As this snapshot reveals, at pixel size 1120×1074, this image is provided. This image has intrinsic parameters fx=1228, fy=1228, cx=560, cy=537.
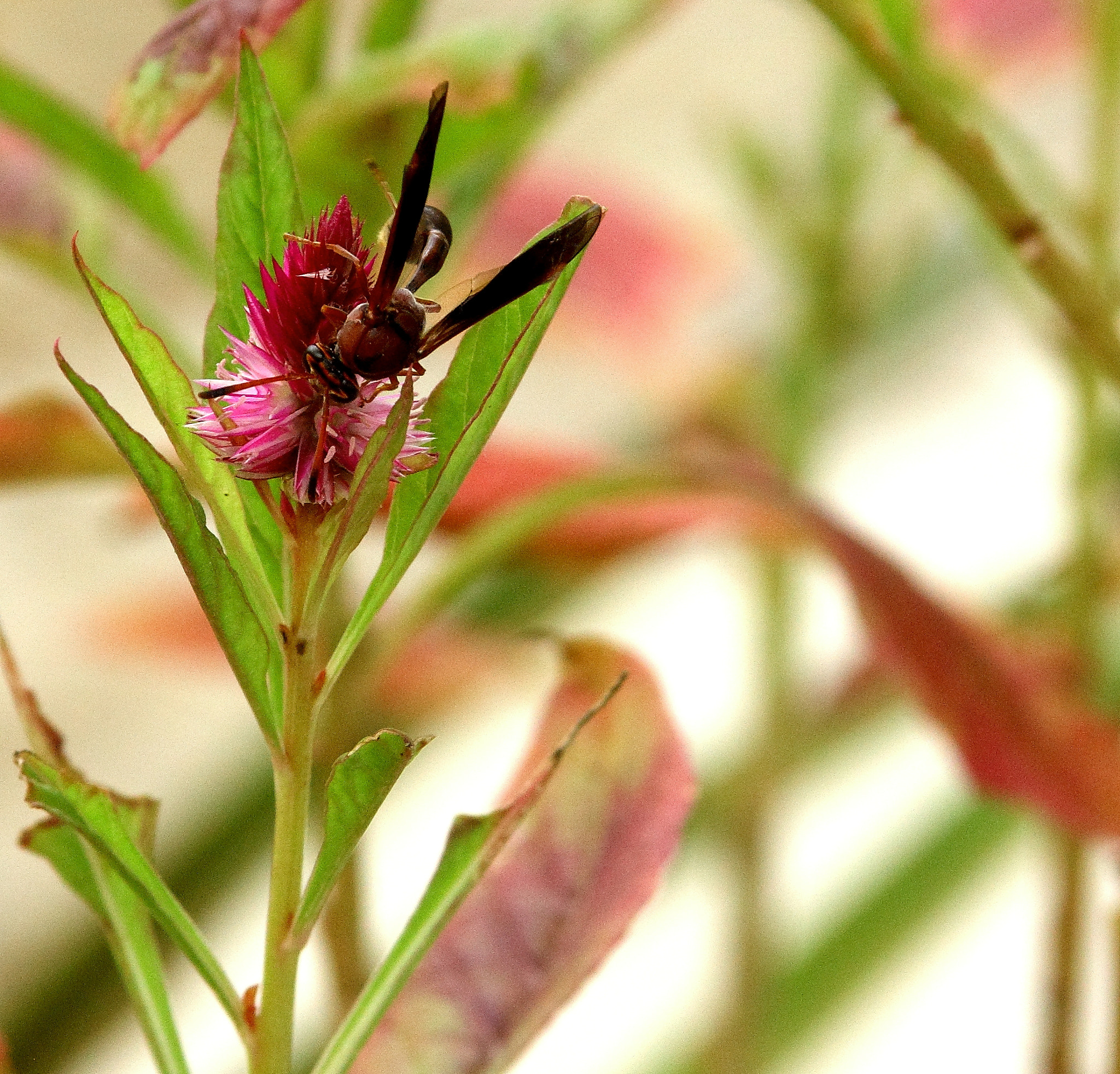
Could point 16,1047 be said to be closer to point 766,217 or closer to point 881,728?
point 766,217

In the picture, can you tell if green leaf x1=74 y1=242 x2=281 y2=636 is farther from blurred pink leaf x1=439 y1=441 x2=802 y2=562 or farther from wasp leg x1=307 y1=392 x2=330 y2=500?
blurred pink leaf x1=439 y1=441 x2=802 y2=562

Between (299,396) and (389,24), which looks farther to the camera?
(389,24)

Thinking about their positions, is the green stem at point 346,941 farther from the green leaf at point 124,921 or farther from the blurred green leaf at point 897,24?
the blurred green leaf at point 897,24

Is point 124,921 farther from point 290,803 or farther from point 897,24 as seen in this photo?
point 897,24

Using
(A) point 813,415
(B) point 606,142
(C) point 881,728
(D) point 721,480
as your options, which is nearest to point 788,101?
(B) point 606,142

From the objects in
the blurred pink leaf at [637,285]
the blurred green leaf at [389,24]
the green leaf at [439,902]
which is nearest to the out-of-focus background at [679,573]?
the blurred pink leaf at [637,285]

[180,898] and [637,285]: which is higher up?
[637,285]

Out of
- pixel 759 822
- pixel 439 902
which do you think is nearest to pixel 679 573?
pixel 759 822
